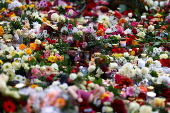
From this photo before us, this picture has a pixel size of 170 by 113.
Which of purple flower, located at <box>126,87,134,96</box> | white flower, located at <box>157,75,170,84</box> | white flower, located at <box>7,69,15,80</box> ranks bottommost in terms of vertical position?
purple flower, located at <box>126,87,134,96</box>

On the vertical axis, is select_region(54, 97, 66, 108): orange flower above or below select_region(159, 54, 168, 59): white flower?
below

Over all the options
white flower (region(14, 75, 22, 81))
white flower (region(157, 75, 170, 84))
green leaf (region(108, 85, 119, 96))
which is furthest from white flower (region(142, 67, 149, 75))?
white flower (region(14, 75, 22, 81))

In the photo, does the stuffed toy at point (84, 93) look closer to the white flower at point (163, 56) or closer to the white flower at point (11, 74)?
the white flower at point (11, 74)

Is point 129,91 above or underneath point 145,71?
underneath

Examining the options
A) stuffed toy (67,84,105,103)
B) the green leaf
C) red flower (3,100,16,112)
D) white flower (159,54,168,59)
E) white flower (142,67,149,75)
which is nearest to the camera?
red flower (3,100,16,112)

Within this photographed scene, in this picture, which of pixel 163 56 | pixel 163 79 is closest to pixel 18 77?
pixel 163 79

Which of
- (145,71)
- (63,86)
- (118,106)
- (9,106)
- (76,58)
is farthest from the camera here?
(76,58)

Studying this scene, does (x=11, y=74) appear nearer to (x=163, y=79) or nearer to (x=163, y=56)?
(x=163, y=79)

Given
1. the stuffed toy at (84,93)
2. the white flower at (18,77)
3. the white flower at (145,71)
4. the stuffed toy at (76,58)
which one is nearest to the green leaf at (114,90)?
the stuffed toy at (84,93)

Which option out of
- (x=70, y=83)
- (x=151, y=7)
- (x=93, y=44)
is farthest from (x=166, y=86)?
(x=151, y=7)

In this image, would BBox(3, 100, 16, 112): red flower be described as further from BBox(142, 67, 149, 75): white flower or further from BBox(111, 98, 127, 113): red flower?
BBox(142, 67, 149, 75): white flower

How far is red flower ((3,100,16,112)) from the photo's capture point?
1.43 meters

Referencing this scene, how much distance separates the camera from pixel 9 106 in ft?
4.80

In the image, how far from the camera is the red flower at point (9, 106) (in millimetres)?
1428
